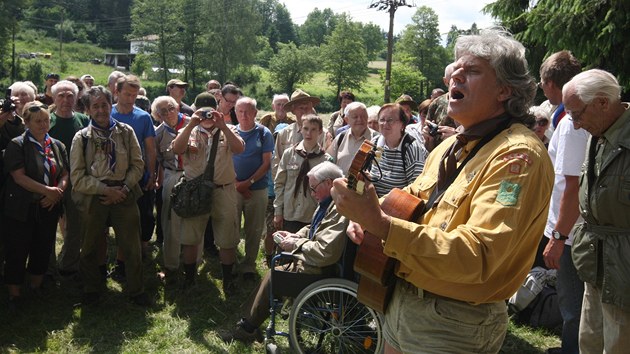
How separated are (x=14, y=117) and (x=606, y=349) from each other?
211 inches

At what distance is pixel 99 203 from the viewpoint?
4879mm

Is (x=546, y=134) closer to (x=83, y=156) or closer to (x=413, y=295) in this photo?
(x=413, y=295)

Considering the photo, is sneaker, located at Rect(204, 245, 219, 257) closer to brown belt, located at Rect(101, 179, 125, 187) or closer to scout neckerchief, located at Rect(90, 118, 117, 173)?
brown belt, located at Rect(101, 179, 125, 187)

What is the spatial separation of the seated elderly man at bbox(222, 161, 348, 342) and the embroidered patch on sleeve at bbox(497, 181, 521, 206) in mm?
2361

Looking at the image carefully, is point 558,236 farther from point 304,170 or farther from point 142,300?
point 142,300

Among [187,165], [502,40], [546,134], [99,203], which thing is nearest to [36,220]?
[99,203]

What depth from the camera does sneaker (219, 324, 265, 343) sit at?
4.39 m

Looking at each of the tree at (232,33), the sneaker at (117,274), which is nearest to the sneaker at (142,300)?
the sneaker at (117,274)

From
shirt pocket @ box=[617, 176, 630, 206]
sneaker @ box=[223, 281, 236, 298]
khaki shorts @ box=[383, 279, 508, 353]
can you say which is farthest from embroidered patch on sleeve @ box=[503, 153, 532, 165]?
sneaker @ box=[223, 281, 236, 298]

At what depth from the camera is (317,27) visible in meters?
128

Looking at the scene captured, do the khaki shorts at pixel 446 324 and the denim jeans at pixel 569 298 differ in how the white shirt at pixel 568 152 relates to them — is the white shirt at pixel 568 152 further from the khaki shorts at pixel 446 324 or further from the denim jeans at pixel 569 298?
the khaki shorts at pixel 446 324

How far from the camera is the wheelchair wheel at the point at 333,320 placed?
3.82m

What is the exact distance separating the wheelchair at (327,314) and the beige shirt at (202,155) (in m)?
1.53

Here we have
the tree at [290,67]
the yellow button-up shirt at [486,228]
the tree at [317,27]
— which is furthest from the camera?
the tree at [317,27]
